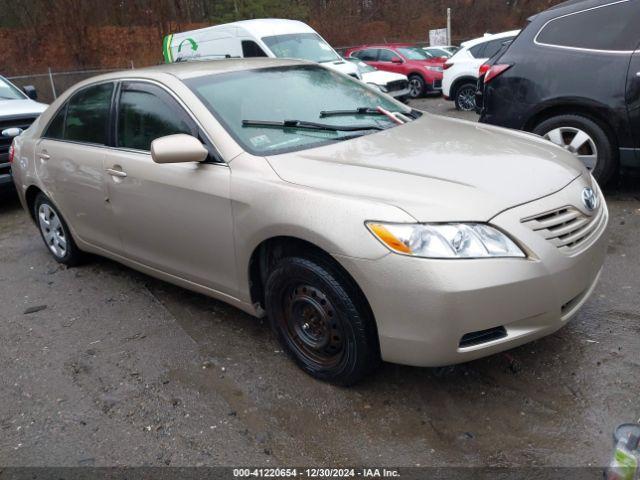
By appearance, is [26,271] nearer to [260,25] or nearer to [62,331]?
[62,331]

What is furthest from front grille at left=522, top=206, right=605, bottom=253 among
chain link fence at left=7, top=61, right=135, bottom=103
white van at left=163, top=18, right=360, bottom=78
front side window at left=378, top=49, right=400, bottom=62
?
chain link fence at left=7, top=61, right=135, bottom=103

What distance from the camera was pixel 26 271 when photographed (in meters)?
5.23

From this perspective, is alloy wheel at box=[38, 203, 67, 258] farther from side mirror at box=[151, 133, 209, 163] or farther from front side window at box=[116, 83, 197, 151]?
side mirror at box=[151, 133, 209, 163]

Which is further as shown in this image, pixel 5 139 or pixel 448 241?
pixel 5 139

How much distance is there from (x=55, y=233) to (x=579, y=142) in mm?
4815

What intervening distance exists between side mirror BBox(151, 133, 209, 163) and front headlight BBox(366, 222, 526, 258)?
1.23 m

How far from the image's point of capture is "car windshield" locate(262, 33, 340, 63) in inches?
487

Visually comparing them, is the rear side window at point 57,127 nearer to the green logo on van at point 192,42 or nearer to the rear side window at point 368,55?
the green logo on van at point 192,42

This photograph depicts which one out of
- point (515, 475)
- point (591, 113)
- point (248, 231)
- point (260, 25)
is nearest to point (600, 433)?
point (515, 475)

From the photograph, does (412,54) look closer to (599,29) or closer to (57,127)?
(599,29)

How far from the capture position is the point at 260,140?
11.0ft

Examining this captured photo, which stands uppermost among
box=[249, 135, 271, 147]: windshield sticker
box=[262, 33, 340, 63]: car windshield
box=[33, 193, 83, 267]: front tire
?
box=[262, 33, 340, 63]: car windshield

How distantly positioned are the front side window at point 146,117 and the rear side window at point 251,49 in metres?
8.84

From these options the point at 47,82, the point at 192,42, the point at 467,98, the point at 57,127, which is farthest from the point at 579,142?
the point at 47,82
